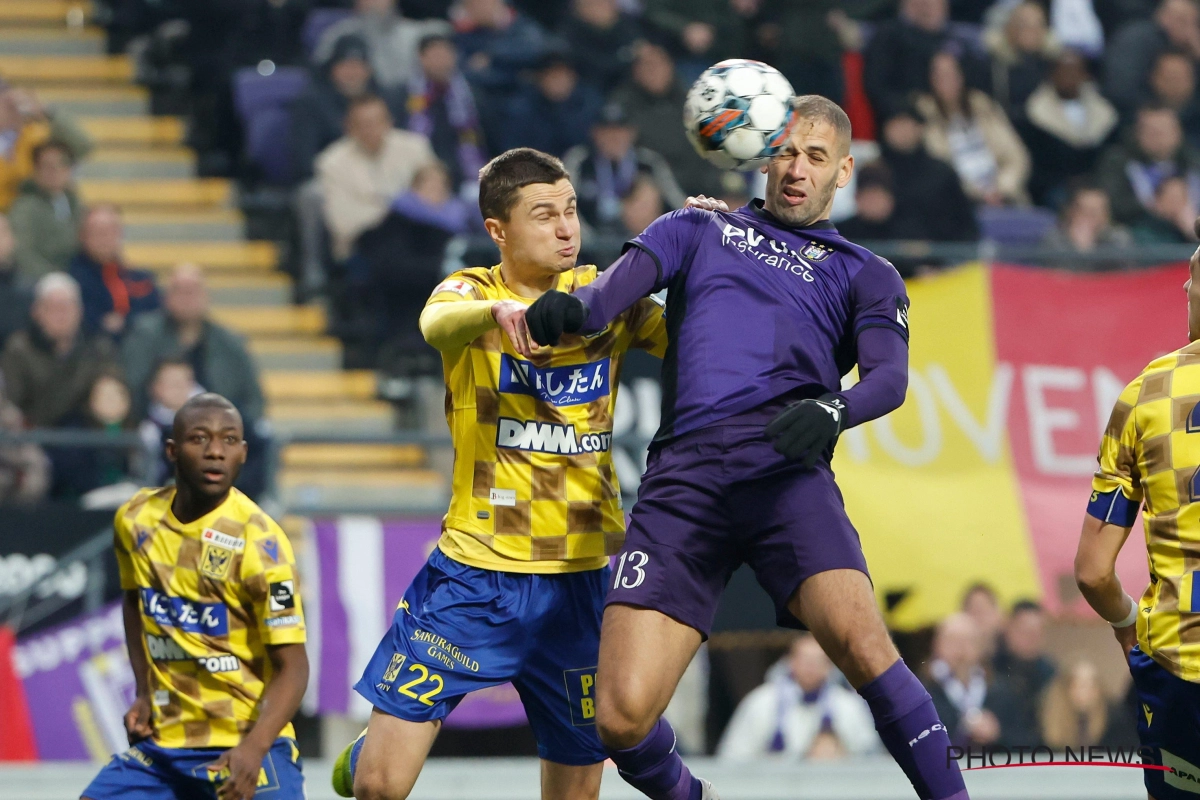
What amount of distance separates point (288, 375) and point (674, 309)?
21.0 ft

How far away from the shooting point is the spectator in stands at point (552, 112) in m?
11.9

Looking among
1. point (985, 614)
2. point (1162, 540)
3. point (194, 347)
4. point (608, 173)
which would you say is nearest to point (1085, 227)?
point (608, 173)

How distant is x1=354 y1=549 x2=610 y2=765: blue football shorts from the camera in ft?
18.3

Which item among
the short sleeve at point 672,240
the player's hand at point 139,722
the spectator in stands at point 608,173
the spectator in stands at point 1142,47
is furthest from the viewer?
the spectator in stands at point 1142,47

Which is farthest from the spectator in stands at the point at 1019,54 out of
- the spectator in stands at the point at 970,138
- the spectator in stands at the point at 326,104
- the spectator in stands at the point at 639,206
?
the spectator in stands at the point at 326,104

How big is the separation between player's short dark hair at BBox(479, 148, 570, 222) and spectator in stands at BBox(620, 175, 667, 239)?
5224mm

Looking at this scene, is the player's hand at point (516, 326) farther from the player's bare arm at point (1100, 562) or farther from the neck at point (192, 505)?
the player's bare arm at point (1100, 562)

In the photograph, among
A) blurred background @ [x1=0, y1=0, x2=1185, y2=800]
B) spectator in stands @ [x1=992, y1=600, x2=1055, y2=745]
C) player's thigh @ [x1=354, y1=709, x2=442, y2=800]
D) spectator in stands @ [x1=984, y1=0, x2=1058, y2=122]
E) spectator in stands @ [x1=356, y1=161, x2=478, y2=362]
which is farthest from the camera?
spectator in stands @ [x1=984, y1=0, x2=1058, y2=122]

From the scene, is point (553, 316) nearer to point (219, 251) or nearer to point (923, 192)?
point (923, 192)

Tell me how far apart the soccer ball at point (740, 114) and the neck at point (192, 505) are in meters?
2.09

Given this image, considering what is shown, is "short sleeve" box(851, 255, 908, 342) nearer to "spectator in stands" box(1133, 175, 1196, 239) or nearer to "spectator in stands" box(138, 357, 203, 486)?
"spectator in stands" box(138, 357, 203, 486)

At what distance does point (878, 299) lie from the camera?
5.33 metres

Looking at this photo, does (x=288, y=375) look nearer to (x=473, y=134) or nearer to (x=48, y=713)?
(x=473, y=134)

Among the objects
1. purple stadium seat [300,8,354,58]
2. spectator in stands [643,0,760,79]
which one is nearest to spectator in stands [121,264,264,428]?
purple stadium seat [300,8,354,58]
